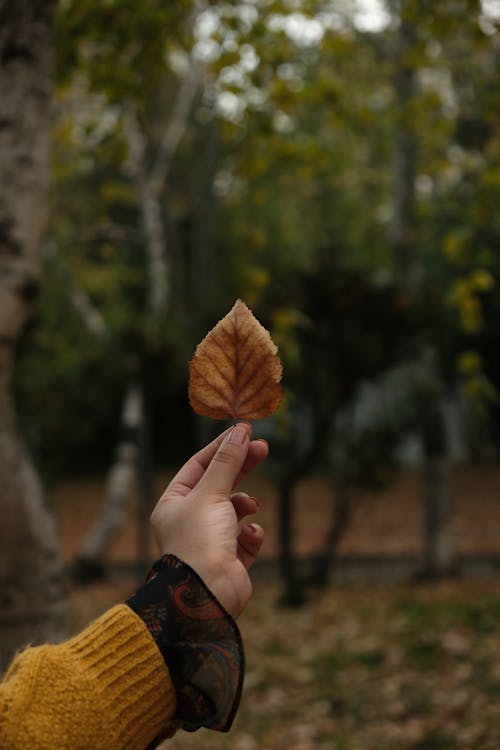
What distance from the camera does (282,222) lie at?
23203 millimetres

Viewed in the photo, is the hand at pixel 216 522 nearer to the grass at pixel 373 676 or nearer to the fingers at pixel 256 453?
the fingers at pixel 256 453

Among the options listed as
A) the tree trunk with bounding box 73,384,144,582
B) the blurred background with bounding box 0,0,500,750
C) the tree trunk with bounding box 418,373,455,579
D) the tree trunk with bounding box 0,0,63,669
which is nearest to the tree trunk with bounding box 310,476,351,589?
the blurred background with bounding box 0,0,500,750

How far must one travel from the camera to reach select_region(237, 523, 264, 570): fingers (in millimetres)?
1366

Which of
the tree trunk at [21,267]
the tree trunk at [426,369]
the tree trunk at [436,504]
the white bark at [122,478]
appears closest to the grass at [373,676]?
the tree trunk at [436,504]

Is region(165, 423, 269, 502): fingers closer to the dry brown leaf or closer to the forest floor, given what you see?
the dry brown leaf

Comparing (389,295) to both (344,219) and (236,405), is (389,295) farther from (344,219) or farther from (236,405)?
(344,219)

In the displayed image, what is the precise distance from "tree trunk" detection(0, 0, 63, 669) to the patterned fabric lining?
103 inches

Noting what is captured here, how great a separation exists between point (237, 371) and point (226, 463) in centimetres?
13

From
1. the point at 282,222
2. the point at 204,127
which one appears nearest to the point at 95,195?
the point at 204,127

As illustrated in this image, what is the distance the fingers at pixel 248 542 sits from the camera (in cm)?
137

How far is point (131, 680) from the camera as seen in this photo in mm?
1188

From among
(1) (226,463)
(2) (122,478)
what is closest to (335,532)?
(2) (122,478)

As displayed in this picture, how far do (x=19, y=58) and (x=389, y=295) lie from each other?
6561mm

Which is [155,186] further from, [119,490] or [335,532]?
[335,532]
